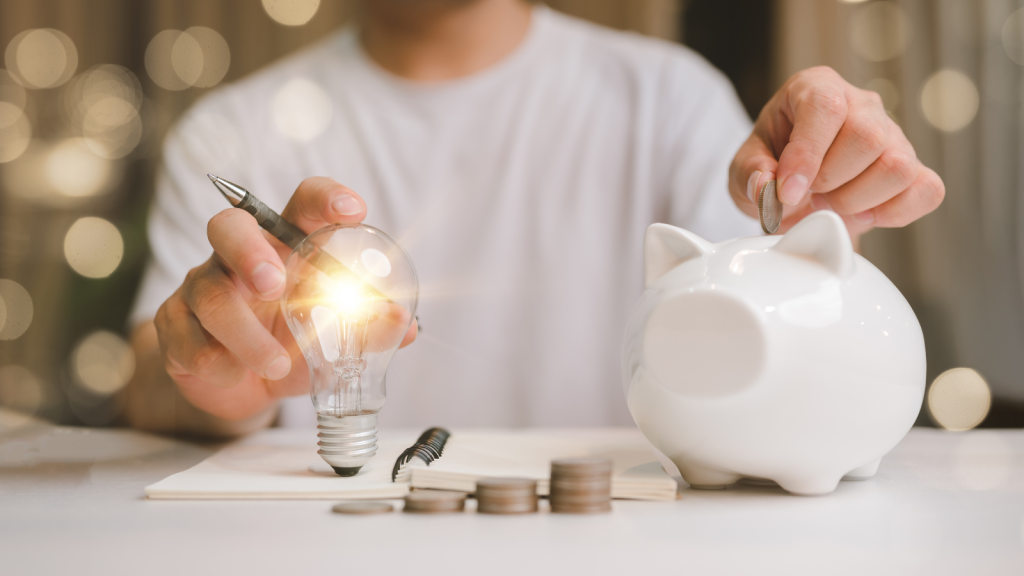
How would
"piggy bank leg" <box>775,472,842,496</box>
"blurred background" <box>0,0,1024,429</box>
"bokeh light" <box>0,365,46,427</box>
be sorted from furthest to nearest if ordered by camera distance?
"bokeh light" <box>0,365,46,427</box>
"blurred background" <box>0,0,1024,429</box>
"piggy bank leg" <box>775,472,842,496</box>

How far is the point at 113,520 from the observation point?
0.53 metres

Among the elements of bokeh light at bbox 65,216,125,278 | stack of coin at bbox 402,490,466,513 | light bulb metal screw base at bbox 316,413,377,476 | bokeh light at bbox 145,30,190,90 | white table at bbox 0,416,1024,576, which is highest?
bokeh light at bbox 145,30,190,90

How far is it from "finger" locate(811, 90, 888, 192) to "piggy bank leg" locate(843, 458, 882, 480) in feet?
0.83

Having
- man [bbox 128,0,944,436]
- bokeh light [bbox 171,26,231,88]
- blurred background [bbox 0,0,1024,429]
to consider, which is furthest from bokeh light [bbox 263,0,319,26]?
man [bbox 128,0,944,436]

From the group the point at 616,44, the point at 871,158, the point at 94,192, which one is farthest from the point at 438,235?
the point at 94,192

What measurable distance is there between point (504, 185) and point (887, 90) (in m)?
0.96

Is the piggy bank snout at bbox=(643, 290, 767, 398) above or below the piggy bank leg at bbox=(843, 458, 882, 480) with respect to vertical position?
above

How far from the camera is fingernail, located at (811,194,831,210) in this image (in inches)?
29.5

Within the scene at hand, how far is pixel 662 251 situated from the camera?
586mm

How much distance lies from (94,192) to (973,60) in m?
2.42

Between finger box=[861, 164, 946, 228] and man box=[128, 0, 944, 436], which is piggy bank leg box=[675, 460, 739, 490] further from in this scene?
man box=[128, 0, 944, 436]

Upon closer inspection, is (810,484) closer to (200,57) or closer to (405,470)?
(405,470)

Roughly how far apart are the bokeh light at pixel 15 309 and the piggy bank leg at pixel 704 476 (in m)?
2.34

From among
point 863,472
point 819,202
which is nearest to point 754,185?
point 819,202
